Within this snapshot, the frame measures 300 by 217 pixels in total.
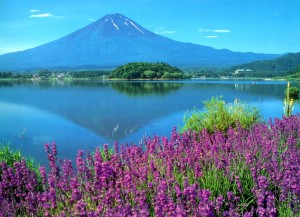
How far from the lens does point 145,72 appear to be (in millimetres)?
92125

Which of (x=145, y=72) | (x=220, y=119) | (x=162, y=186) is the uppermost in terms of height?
(x=145, y=72)

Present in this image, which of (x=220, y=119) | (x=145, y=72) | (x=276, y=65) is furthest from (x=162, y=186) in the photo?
(x=276, y=65)

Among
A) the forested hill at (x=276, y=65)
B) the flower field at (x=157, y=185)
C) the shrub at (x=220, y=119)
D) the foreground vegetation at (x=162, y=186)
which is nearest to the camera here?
the foreground vegetation at (x=162, y=186)

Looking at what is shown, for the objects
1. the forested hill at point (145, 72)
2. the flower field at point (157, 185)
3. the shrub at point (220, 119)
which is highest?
the forested hill at point (145, 72)

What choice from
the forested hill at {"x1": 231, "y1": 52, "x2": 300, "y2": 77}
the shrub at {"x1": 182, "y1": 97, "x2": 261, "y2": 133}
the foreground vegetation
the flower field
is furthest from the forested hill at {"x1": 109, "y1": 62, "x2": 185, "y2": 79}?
the flower field

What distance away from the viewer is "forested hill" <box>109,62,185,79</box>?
9250cm

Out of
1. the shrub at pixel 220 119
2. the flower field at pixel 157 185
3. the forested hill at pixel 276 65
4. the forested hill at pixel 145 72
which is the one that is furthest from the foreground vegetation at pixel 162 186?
the forested hill at pixel 276 65

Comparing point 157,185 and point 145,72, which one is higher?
point 145,72

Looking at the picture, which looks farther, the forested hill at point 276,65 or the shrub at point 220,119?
the forested hill at point 276,65

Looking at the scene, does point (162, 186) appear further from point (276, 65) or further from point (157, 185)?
point (276, 65)

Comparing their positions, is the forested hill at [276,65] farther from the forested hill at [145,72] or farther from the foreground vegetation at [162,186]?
the foreground vegetation at [162,186]

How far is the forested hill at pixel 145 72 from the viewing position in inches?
3642

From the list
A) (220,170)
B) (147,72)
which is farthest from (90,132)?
(147,72)

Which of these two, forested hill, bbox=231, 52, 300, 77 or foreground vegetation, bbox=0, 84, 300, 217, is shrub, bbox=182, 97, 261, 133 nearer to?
foreground vegetation, bbox=0, 84, 300, 217
